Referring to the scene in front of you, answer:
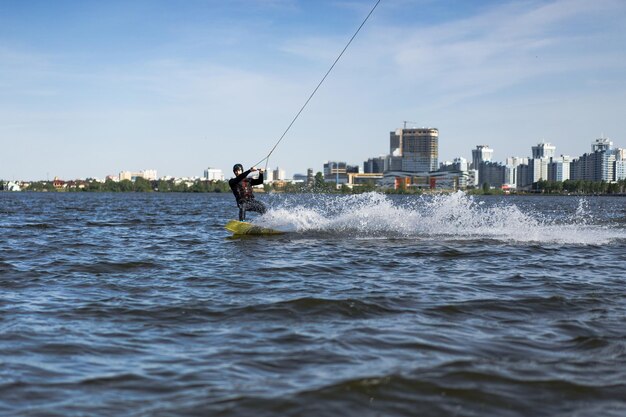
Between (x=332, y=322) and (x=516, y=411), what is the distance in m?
3.37

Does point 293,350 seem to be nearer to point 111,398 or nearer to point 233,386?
point 233,386

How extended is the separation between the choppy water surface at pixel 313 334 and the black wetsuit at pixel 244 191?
199 inches

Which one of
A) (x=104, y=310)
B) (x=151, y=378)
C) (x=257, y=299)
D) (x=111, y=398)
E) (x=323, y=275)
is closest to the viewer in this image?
(x=111, y=398)

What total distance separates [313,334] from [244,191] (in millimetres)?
14063

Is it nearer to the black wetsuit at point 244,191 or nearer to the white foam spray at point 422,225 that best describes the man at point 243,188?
the black wetsuit at point 244,191

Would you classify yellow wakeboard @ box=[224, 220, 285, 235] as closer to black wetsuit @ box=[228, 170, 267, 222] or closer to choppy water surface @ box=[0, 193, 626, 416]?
black wetsuit @ box=[228, 170, 267, 222]

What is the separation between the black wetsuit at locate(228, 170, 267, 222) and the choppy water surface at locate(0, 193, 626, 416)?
5.06m

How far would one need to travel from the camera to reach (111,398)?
5617mm

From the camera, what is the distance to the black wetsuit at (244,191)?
2102cm

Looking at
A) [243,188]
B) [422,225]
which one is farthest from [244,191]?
[422,225]

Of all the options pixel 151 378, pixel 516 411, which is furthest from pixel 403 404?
pixel 151 378

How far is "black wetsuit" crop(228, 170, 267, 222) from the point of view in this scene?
68.9ft

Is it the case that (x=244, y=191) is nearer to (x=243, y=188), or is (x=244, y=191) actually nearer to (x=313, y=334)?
(x=243, y=188)

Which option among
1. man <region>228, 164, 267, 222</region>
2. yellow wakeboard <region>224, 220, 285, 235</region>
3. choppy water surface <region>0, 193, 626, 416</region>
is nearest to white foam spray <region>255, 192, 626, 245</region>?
yellow wakeboard <region>224, 220, 285, 235</region>
